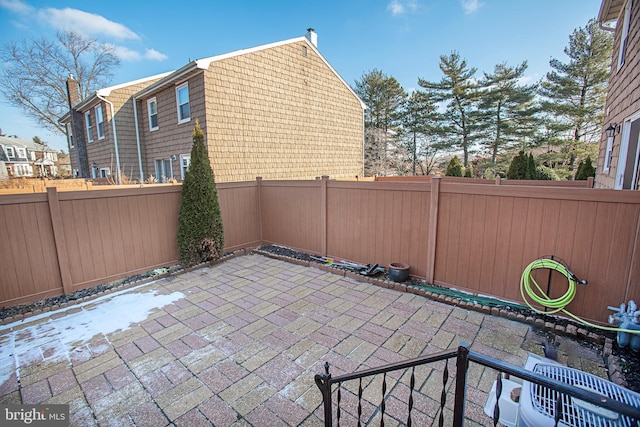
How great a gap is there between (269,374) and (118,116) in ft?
41.8

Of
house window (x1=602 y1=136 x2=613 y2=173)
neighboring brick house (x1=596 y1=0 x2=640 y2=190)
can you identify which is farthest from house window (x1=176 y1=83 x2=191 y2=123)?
house window (x1=602 y1=136 x2=613 y2=173)

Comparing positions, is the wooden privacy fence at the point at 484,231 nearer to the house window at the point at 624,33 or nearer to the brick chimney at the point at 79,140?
the house window at the point at 624,33

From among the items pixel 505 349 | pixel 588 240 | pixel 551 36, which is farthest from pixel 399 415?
pixel 551 36

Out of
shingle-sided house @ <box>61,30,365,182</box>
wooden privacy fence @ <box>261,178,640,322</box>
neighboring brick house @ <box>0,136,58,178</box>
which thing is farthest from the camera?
neighboring brick house @ <box>0,136,58,178</box>

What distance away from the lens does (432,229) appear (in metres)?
4.30

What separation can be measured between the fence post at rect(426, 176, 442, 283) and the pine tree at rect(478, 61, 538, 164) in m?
17.3

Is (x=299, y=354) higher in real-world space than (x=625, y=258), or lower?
lower

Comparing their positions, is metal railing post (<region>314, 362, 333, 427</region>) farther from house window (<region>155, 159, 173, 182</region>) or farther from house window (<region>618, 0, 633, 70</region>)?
house window (<region>155, 159, 173, 182</region>)

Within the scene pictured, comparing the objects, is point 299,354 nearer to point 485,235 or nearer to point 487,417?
point 487,417

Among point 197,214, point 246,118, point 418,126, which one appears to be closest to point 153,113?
point 246,118

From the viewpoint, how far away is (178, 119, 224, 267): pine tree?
5.38 metres

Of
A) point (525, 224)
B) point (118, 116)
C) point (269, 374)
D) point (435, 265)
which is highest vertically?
Result: point (118, 116)

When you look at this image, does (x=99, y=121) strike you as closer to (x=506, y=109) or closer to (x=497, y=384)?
(x=497, y=384)

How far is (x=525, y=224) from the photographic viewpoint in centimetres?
358
